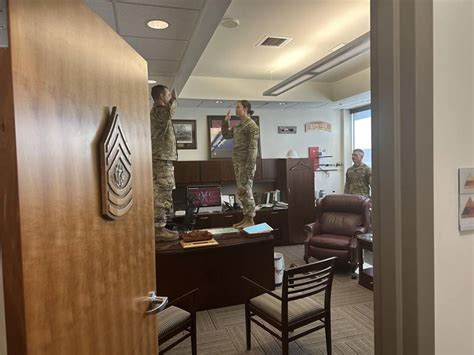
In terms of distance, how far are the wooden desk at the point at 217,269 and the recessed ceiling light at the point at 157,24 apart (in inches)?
81.1

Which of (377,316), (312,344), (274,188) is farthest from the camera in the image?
(274,188)

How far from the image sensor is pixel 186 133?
18.8 feet

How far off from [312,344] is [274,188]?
3.69m

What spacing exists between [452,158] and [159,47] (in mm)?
3310

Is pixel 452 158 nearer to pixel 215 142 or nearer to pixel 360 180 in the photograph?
pixel 360 180

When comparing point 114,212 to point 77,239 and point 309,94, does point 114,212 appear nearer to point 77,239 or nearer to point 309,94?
point 77,239

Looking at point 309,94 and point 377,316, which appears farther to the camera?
point 309,94

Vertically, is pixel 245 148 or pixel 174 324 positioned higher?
pixel 245 148

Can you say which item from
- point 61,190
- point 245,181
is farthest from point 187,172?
point 61,190

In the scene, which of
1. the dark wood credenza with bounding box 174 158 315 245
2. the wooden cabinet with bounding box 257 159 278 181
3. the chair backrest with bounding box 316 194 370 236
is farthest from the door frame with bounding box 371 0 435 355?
the wooden cabinet with bounding box 257 159 278 181

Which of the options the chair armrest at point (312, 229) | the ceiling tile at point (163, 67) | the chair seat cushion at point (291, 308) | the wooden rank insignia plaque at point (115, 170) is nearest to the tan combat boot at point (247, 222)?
the chair seat cushion at point (291, 308)

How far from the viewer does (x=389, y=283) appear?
0.90 m

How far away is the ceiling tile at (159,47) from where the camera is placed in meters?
3.32

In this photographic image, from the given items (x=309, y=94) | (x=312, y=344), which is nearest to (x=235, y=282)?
(x=312, y=344)
